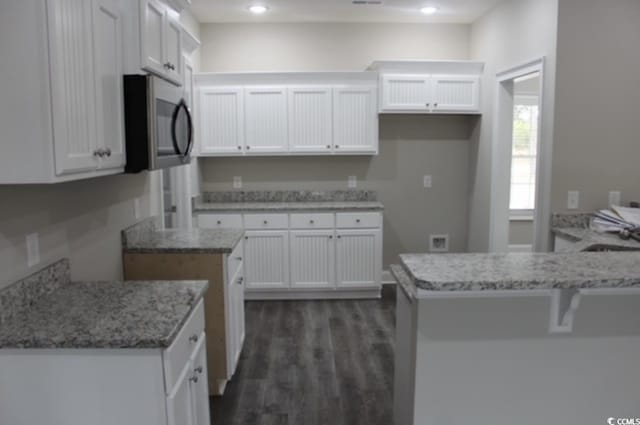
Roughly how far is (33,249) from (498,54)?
12.9ft

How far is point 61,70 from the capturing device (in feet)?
5.03

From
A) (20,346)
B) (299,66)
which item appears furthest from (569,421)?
(299,66)

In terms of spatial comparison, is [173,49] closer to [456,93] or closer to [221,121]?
[221,121]

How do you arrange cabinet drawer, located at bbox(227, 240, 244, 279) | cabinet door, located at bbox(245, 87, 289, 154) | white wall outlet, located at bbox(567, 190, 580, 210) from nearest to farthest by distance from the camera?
cabinet drawer, located at bbox(227, 240, 244, 279) → white wall outlet, located at bbox(567, 190, 580, 210) → cabinet door, located at bbox(245, 87, 289, 154)

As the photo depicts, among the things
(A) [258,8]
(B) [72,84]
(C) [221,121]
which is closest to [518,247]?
(C) [221,121]

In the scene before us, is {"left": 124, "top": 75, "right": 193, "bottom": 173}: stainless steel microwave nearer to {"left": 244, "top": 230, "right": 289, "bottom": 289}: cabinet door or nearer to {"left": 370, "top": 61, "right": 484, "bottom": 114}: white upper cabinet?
{"left": 244, "top": 230, "right": 289, "bottom": 289}: cabinet door

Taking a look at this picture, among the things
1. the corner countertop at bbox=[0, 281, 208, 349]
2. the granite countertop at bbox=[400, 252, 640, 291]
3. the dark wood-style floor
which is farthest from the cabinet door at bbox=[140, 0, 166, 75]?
the dark wood-style floor

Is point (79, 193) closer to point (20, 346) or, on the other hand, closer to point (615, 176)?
point (20, 346)

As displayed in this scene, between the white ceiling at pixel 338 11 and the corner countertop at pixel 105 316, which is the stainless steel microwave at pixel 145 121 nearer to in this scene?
the corner countertop at pixel 105 316

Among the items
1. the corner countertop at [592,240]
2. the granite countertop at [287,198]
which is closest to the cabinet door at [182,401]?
the corner countertop at [592,240]

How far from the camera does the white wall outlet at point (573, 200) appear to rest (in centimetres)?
337

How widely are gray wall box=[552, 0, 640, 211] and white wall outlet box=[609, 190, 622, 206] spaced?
27 millimetres

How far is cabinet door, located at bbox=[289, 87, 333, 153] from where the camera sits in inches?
185

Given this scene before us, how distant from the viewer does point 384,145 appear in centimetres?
512
